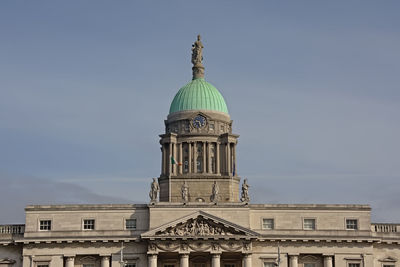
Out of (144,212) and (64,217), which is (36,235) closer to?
(64,217)

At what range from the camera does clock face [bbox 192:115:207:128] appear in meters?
115

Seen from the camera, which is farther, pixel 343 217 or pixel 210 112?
pixel 210 112

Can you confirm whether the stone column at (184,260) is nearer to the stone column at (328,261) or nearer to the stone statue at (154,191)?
the stone statue at (154,191)

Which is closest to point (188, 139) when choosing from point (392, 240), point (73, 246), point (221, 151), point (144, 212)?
point (221, 151)

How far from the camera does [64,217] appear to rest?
97.6m

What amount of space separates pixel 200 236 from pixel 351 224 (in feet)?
67.9

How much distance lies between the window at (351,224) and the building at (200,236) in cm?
13

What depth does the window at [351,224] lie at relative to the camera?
9844 cm

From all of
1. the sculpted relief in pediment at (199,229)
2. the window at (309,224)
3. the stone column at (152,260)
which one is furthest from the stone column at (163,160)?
the window at (309,224)

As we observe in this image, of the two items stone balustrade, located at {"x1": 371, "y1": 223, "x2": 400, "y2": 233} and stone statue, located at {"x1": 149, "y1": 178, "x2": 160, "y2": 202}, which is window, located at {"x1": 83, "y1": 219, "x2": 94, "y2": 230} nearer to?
stone statue, located at {"x1": 149, "y1": 178, "x2": 160, "y2": 202}

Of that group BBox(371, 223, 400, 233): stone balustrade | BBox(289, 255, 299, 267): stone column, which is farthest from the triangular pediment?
BBox(371, 223, 400, 233): stone balustrade

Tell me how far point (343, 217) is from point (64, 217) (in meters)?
37.2

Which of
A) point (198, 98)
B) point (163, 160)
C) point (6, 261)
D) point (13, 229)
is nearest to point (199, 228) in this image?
point (163, 160)

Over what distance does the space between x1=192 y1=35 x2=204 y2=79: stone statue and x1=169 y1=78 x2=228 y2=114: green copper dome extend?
2.72 meters
